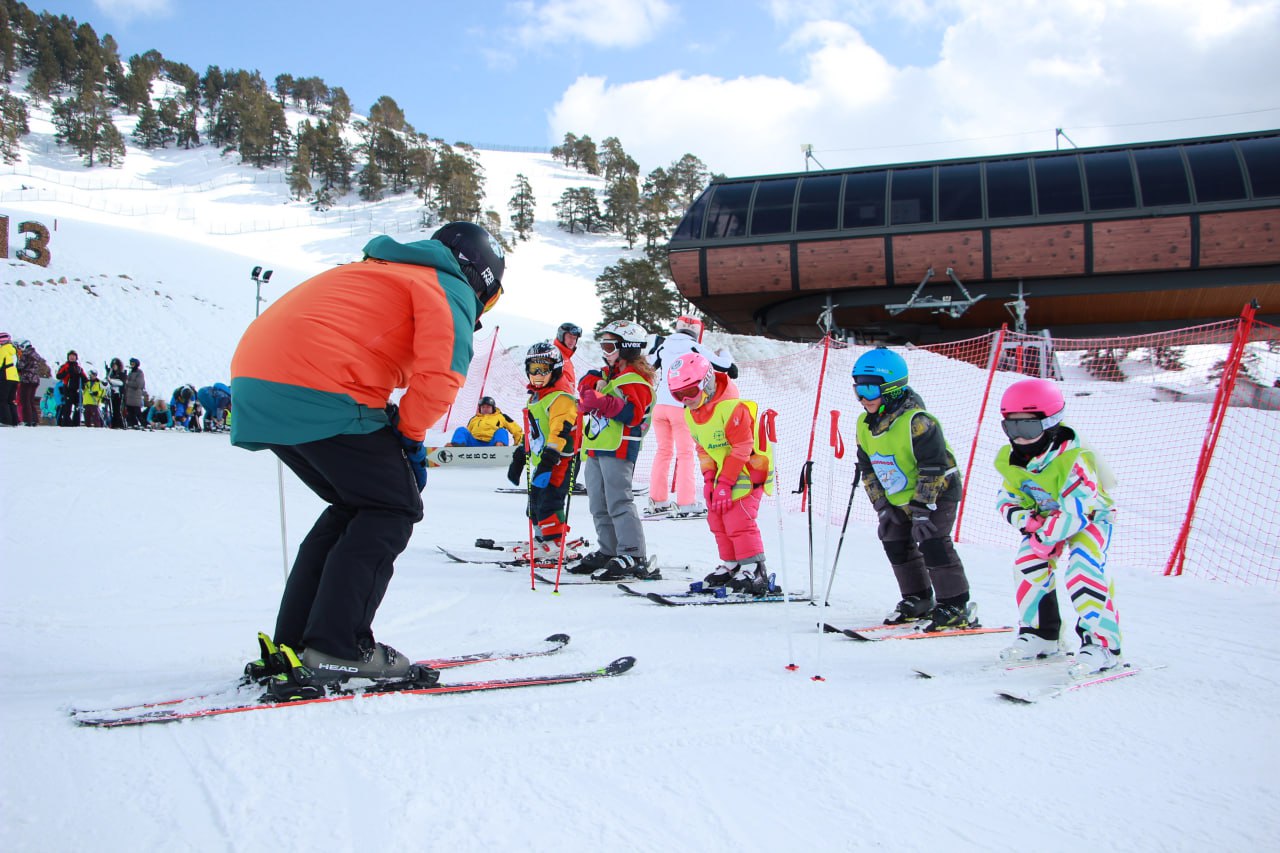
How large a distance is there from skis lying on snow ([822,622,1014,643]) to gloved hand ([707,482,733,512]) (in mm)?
1105

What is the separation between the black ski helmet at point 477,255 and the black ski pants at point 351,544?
2.34ft

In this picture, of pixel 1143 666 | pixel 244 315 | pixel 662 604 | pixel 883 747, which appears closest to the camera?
pixel 883 747

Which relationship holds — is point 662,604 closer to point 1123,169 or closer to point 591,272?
point 1123,169

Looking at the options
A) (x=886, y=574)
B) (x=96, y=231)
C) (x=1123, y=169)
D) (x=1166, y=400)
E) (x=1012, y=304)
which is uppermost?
(x=96, y=231)

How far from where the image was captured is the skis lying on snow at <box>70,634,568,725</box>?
2561mm

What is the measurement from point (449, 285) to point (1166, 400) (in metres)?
14.6

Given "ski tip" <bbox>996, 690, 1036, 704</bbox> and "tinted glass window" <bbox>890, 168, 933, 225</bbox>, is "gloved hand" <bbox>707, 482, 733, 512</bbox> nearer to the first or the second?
"ski tip" <bbox>996, 690, 1036, 704</bbox>

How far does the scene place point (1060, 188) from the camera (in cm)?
1767

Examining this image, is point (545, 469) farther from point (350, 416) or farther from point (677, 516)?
point (677, 516)

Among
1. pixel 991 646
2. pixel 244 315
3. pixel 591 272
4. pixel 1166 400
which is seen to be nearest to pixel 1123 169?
pixel 1166 400

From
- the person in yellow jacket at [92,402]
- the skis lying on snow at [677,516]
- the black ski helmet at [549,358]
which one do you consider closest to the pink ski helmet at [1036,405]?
the black ski helmet at [549,358]

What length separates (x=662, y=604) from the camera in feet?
15.8

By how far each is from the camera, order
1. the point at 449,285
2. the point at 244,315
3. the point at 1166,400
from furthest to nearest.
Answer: the point at 244,315 → the point at 1166,400 → the point at 449,285

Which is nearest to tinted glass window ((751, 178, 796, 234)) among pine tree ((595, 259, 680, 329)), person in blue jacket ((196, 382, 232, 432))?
pine tree ((595, 259, 680, 329))
